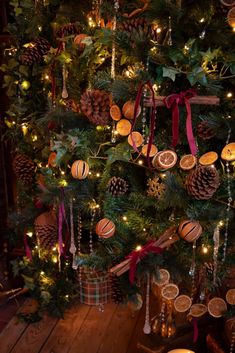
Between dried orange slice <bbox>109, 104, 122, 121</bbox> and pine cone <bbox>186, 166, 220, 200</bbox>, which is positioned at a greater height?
dried orange slice <bbox>109, 104, 122, 121</bbox>

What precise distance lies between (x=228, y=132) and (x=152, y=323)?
1.04 m

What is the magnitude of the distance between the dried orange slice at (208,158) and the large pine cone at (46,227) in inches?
27.3

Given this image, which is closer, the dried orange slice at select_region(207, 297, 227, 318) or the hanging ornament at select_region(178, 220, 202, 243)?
the hanging ornament at select_region(178, 220, 202, 243)

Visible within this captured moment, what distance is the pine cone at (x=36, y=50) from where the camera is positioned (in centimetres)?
163

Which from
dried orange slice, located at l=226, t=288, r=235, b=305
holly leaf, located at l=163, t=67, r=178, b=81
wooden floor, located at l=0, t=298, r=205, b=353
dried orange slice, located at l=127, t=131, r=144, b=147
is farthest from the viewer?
wooden floor, located at l=0, t=298, r=205, b=353

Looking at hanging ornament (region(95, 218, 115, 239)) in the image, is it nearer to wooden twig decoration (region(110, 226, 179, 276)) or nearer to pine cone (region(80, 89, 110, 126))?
wooden twig decoration (region(110, 226, 179, 276))

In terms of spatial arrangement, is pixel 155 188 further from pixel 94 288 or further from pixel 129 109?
pixel 94 288

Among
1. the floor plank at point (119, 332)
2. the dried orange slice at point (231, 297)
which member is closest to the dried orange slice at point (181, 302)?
the dried orange slice at point (231, 297)

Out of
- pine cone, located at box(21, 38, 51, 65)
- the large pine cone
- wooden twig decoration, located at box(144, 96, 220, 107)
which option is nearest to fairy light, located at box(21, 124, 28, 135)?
pine cone, located at box(21, 38, 51, 65)

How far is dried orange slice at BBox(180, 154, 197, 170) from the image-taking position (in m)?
1.23

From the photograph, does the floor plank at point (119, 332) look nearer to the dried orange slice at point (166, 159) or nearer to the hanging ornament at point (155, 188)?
the hanging ornament at point (155, 188)

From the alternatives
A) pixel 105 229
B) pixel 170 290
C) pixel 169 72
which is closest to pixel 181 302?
pixel 170 290

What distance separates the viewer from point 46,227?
5.39ft

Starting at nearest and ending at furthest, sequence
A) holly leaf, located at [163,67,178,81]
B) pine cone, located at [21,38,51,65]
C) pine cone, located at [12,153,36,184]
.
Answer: holly leaf, located at [163,67,178,81] < pine cone, located at [21,38,51,65] < pine cone, located at [12,153,36,184]
